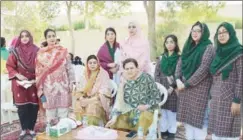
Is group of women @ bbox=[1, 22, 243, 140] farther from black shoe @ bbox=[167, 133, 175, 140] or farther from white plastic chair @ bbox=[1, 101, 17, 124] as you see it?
white plastic chair @ bbox=[1, 101, 17, 124]

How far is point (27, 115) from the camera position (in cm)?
292

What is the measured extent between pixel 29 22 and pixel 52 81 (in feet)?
4.80

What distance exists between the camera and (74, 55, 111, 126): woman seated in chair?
8.72ft

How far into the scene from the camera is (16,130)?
10.6 feet

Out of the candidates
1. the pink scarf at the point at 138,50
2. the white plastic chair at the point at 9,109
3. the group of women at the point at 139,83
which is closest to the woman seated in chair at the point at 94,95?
the group of women at the point at 139,83

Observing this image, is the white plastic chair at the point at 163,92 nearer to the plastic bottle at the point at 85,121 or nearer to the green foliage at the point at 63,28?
the plastic bottle at the point at 85,121

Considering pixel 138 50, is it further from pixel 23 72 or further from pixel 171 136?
pixel 23 72

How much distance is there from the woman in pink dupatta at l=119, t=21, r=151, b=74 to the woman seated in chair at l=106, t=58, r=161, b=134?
0.53 m

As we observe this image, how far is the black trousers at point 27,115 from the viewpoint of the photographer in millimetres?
2896

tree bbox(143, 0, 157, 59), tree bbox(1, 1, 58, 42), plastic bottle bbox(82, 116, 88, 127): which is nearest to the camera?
plastic bottle bbox(82, 116, 88, 127)

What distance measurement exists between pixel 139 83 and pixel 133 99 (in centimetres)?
14

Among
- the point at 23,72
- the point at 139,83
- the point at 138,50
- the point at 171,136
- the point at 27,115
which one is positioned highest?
the point at 138,50

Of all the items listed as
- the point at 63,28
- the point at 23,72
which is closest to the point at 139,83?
the point at 23,72

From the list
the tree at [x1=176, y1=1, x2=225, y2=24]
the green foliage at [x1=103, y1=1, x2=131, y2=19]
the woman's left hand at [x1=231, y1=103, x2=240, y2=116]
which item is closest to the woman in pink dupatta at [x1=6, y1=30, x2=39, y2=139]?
the green foliage at [x1=103, y1=1, x2=131, y2=19]
